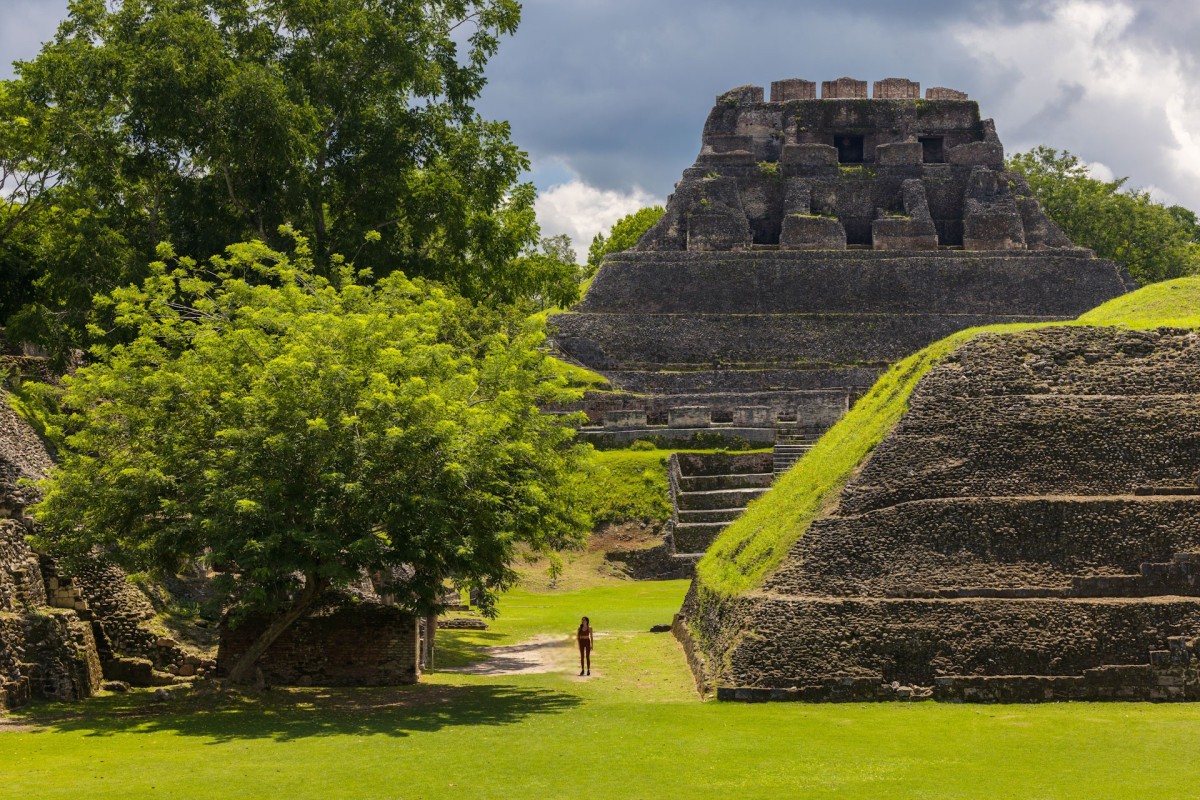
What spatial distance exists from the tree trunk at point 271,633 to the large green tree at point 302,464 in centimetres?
3

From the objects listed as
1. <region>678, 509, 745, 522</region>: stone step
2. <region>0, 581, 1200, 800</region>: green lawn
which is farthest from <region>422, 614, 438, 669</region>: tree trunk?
<region>678, 509, 745, 522</region>: stone step

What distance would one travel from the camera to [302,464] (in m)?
17.5

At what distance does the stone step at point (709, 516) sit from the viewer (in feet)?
113

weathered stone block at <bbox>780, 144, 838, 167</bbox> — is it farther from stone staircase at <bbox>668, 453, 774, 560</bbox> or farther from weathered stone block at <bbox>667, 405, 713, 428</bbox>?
stone staircase at <bbox>668, 453, 774, 560</bbox>

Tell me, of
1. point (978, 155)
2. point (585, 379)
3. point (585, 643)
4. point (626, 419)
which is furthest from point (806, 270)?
point (585, 643)

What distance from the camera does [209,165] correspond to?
1086 inches

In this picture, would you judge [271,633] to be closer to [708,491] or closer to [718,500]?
[718,500]

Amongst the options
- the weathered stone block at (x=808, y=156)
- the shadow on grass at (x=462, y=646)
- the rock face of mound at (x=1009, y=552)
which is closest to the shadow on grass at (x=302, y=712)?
the rock face of mound at (x=1009, y=552)

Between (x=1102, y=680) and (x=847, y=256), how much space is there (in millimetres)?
36332

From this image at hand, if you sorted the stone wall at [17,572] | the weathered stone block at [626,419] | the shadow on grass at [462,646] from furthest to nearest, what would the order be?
the weathered stone block at [626,419] < the shadow on grass at [462,646] < the stone wall at [17,572]

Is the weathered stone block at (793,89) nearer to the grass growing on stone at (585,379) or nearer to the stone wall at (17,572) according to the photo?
the grass growing on stone at (585,379)

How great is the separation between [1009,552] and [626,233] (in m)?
52.8

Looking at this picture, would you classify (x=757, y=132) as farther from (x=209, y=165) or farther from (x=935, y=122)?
(x=209, y=165)

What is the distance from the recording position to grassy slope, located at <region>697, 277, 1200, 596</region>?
18969 mm
